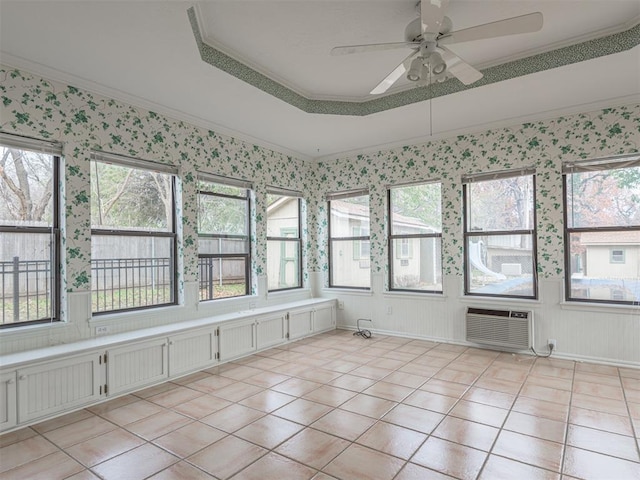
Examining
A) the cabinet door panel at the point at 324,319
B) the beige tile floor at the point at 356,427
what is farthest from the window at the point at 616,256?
the cabinet door panel at the point at 324,319

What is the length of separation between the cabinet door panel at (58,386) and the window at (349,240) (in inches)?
151

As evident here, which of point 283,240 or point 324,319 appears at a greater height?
point 283,240

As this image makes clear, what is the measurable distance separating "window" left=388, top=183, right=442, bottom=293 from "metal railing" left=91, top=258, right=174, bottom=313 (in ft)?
10.4

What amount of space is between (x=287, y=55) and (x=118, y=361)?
309 centimetres

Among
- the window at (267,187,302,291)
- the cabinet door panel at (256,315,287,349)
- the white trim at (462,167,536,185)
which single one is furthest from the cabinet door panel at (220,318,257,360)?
the white trim at (462,167,536,185)

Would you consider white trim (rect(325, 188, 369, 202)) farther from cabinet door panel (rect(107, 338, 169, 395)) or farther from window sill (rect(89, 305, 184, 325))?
cabinet door panel (rect(107, 338, 169, 395))

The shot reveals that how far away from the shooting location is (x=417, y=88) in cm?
409

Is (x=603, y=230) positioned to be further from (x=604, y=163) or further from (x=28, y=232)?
(x=28, y=232)

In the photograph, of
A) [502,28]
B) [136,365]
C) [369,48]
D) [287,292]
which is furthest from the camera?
[287,292]

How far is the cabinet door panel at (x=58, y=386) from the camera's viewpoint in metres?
2.91

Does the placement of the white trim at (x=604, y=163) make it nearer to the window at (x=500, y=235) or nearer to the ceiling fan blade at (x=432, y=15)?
the window at (x=500, y=235)

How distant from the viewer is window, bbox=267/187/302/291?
5812 mm

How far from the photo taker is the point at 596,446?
2.55 meters

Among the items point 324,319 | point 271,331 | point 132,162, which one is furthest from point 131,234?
point 324,319
